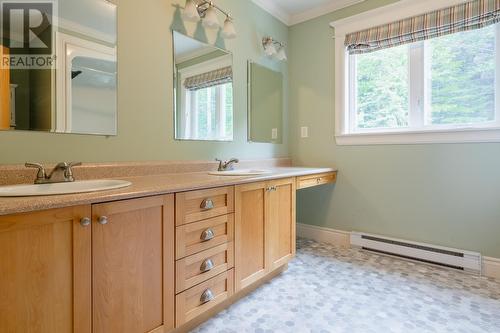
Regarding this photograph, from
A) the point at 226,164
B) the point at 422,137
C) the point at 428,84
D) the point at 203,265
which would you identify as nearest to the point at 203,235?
the point at 203,265

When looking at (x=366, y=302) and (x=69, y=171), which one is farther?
(x=366, y=302)

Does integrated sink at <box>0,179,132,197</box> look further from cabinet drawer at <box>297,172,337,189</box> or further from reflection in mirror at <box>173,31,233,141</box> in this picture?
cabinet drawer at <box>297,172,337,189</box>

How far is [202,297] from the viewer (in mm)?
1349

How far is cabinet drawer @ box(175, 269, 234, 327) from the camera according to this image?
125cm

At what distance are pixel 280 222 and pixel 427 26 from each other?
1.88 m

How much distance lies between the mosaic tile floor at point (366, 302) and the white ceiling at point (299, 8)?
2.34 m

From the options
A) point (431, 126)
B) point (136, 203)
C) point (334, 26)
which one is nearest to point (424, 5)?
point (334, 26)

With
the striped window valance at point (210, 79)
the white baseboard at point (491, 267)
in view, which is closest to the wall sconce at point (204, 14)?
the striped window valance at point (210, 79)

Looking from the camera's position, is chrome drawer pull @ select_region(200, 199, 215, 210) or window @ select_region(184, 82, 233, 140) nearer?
chrome drawer pull @ select_region(200, 199, 215, 210)

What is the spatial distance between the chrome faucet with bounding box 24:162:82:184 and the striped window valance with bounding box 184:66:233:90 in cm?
94

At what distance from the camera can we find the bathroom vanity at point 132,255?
818 mm

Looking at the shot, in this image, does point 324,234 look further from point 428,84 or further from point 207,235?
point 207,235

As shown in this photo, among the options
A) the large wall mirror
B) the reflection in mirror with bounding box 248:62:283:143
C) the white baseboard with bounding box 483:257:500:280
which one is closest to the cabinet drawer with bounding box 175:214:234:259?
the large wall mirror

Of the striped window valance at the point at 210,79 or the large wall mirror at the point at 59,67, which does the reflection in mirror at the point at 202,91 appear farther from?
the large wall mirror at the point at 59,67
